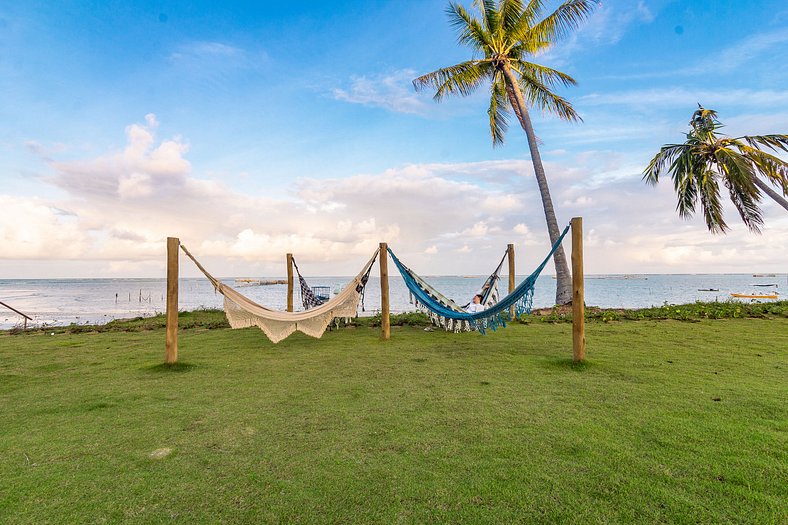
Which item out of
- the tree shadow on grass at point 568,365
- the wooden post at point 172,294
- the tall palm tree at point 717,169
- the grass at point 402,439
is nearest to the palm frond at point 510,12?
the tall palm tree at point 717,169

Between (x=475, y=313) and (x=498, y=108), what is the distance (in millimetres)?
6272

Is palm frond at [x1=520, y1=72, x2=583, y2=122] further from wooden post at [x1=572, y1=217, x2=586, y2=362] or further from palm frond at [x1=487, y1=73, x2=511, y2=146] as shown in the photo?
wooden post at [x1=572, y1=217, x2=586, y2=362]

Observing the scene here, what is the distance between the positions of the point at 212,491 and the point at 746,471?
2.05m

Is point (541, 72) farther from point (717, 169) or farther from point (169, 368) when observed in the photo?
point (169, 368)

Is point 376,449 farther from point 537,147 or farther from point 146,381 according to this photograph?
point 537,147

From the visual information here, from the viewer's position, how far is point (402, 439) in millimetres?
1970

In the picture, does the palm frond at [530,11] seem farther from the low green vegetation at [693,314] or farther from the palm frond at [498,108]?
the low green vegetation at [693,314]

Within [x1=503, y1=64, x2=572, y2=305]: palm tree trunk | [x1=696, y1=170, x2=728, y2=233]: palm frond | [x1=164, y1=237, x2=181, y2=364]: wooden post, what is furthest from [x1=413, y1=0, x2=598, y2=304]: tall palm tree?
[x1=164, y1=237, x2=181, y2=364]: wooden post

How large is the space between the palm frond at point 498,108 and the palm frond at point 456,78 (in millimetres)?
320

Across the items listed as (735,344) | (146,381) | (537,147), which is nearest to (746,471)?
(735,344)

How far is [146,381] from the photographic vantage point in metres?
3.19

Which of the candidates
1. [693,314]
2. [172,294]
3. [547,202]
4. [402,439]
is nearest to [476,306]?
[547,202]

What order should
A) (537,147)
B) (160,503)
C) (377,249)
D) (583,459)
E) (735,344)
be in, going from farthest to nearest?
1. (537,147)
2. (377,249)
3. (735,344)
4. (583,459)
5. (160,503)

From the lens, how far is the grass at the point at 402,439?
55.5 inches
